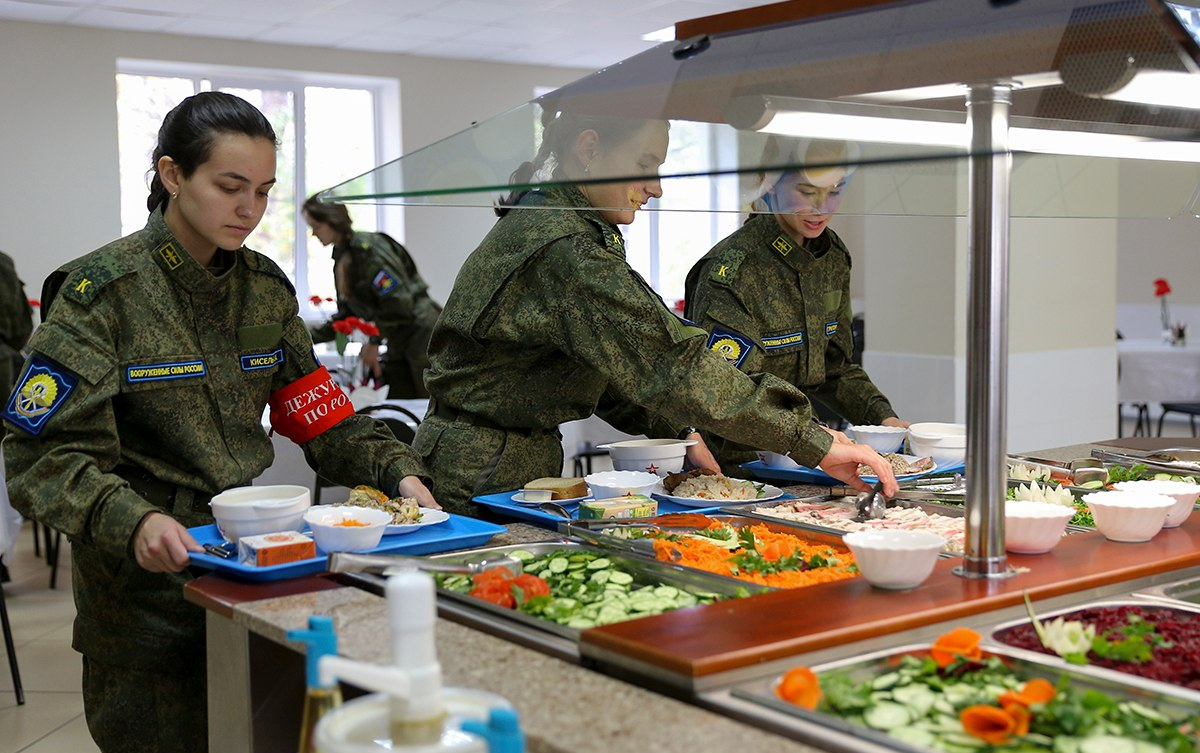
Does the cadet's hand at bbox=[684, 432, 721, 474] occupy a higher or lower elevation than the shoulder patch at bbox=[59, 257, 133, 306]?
lower

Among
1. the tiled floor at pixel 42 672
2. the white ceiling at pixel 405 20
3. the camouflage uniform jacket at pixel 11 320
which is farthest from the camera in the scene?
the white ceiling at pixel 405 20

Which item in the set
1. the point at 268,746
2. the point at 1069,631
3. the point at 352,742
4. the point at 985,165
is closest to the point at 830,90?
the point at 985,165

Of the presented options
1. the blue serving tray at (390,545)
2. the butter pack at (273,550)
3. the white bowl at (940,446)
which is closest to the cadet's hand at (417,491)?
the blue serving tray at (390,545)

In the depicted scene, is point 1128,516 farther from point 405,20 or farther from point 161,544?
point 405,20

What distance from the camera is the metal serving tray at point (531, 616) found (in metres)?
1.30

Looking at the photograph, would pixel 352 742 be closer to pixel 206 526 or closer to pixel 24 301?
pixel 206 526

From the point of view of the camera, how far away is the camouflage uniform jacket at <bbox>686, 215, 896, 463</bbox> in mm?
2592

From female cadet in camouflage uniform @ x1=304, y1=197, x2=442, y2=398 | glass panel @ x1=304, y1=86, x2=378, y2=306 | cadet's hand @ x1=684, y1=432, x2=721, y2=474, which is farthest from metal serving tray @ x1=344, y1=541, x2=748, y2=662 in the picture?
glass panel @ x1=304, y1=86, x2=378, y2=306

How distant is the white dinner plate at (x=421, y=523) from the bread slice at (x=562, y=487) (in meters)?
0.22

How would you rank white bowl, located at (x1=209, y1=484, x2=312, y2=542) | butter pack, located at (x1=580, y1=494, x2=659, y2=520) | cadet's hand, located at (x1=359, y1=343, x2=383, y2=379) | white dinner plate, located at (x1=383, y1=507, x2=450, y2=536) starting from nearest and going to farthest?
white bowl, located at (x1=209, y1=484, x2=312, y2=542), white dinner plate, located at (x1=383, y1=507, x2=450, y2=536), butter pack, located at (x1=580, y1=494, x2=659, y2=520), cadet's hand, located at (x1=359, y1=343, x2=383, y2=379)

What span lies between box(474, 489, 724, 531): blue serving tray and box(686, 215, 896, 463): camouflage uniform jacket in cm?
52

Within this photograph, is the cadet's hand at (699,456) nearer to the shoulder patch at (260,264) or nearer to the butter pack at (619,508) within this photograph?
the butter pack at (619,508)

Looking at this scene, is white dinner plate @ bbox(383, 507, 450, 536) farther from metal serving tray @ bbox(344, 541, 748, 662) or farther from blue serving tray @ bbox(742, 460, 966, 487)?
blue serving tray @ bbox(742, 460, 966, 487)

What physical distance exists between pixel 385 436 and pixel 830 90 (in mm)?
1077
